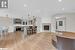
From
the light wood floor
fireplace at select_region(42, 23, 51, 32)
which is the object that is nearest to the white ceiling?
the light wood floor

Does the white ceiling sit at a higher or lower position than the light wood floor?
higher

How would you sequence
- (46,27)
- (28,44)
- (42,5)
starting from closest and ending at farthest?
1. (28,44)
2. (42,5)
3. (46,27)

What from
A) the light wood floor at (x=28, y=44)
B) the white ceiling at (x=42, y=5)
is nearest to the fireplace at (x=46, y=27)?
the white ceiling at (x=42, y=5)

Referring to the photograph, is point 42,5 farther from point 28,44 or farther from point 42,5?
point 28,44

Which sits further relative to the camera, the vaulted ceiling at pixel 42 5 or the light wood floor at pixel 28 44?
the vaulted ceiling at pixel 42 5

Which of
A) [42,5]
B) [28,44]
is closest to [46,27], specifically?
[42,5]


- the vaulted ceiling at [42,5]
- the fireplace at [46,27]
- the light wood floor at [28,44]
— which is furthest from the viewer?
the fireplace at [46,27]

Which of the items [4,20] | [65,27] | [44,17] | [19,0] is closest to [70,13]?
[65,27]

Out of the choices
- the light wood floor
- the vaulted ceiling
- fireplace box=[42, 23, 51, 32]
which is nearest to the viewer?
the light wood floor

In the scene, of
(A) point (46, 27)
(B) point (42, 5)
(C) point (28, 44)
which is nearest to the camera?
(C) point (28, 44)

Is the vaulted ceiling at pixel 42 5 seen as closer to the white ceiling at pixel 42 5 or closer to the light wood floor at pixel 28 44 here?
the white ceiling at pixel 42 5

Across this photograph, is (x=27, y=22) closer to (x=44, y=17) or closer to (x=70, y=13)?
(x=44, y=17)

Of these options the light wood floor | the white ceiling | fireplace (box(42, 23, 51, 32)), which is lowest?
the light wood floor

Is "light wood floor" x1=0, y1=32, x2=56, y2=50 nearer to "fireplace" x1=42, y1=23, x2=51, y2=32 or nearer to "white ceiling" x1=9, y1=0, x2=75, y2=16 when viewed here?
"white ceiling" x1=9, y1=0, x2=75, y2=16
